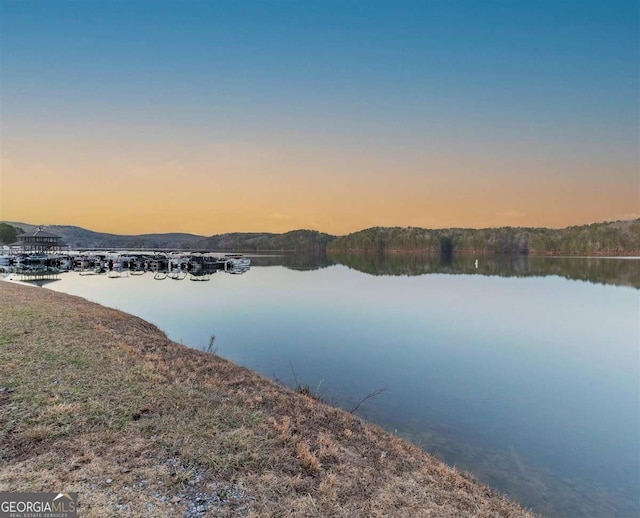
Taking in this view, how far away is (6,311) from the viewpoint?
14.5m

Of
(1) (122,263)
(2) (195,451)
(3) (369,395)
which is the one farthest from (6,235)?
(2) (195,451)

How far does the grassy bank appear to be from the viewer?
4672 millimetres

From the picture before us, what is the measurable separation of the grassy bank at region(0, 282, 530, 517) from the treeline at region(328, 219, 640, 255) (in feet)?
519

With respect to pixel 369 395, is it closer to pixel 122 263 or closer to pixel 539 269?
pixel 122 263

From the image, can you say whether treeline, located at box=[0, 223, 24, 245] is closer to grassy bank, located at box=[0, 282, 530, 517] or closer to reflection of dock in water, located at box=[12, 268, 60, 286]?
reflection of dock in water, located at box=[12, 268, 60, 286]

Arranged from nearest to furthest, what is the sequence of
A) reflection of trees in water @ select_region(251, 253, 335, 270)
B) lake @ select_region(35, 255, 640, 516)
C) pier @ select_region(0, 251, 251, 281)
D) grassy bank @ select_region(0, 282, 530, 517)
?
grassy bank @ select_region(0, 282, 530, 517)
lake @ select_region(35, 255, 640, 516)
pier @ select_region(0, 251, 251, 281)
reflection of trees in water @ select_region(251, 253, 335, 270)

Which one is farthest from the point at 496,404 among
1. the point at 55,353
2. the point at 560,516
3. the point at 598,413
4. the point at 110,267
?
the point at 110,267

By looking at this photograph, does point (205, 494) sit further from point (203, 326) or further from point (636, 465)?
point (203, 326)

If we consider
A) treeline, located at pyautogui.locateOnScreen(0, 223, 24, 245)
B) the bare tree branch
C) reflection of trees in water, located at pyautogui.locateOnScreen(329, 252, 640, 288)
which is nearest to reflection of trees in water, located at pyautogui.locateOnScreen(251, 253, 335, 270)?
reflection of trees in water, located at pyautogui.locateOnScreen(329, 252, 640, 288)

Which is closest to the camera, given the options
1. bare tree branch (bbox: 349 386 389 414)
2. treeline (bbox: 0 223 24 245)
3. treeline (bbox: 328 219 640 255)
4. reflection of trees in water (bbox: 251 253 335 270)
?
bare tree branch (bbox: 349 386 389 414)

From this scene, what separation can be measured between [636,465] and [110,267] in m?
75.2

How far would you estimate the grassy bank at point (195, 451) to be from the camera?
4.67 m

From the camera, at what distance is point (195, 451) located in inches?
220

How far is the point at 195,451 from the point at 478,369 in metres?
12.6
